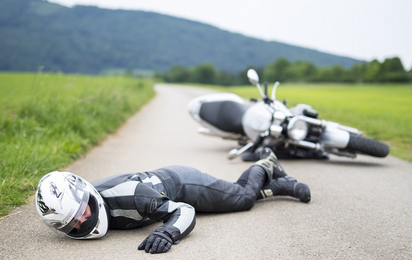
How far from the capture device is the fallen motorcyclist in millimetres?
3295

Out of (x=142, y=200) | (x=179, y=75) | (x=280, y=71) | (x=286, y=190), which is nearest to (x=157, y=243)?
(x=142, y=200)

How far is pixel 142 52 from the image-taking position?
628ft

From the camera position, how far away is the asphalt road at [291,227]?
335 cm

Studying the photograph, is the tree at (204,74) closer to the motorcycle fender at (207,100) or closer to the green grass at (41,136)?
the green grass at (41,136)

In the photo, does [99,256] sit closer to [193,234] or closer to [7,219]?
→ [193,234]

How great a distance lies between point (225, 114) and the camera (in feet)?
25.2

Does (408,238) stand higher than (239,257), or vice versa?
(408,238)

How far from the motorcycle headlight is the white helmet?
3816 millimetres

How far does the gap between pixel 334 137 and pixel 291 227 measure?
10.8 ft

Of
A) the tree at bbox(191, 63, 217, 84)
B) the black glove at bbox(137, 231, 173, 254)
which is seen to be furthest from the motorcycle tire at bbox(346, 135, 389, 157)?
the tree at bbox(191, 63, 217, 84)

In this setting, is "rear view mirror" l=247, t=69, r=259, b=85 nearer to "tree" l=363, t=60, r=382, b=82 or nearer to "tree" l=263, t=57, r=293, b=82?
"tree" l=363, t=60, r=382, b=82

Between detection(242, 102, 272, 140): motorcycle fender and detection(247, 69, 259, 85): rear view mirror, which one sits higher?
detection(247, 69, 259, 85): rear view mirror

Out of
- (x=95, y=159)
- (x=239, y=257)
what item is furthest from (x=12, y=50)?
(x=239, y=257)

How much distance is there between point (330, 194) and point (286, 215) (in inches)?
41.0
